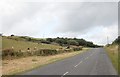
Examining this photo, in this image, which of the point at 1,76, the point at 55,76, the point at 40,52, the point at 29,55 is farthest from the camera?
the point at 40,52

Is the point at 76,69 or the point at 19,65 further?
the point at 19,65

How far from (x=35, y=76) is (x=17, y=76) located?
149cm

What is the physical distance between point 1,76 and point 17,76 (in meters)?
1.65

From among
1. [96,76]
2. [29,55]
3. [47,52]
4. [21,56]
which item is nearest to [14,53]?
[21,56]

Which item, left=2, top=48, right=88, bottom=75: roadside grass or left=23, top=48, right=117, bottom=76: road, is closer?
left=23, top=48, right=117, bottom=76: road

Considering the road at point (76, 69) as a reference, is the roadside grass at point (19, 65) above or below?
below

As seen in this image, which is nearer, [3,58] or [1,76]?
[1,76]

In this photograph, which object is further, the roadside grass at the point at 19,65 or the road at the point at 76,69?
the roadside grass at the point at 19,65

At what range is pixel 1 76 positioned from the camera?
2162 centimetres

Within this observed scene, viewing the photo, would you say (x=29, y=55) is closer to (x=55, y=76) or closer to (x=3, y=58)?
(x=3, y=58)

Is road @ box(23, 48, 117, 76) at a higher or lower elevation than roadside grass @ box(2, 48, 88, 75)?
higher

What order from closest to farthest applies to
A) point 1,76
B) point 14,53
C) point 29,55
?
1. point 1,76
2. point 14,53
3. point 29,55

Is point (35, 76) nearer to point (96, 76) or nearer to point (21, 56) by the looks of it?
point (96, 76)

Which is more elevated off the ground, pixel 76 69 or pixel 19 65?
pixel 76 69
